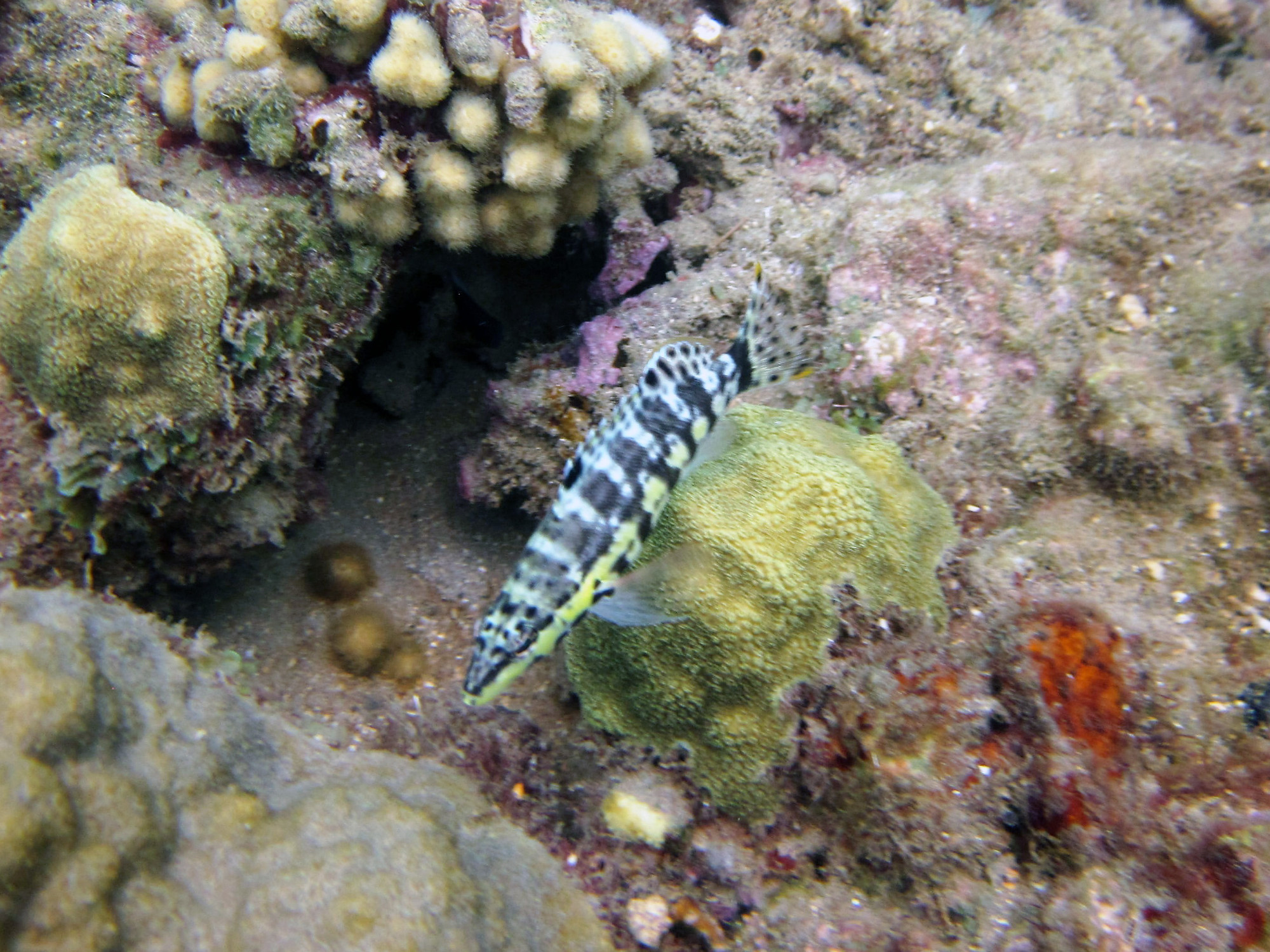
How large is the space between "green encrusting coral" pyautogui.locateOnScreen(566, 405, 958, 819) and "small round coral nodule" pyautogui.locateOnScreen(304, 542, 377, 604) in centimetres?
191

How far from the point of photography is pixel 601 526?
2.91m

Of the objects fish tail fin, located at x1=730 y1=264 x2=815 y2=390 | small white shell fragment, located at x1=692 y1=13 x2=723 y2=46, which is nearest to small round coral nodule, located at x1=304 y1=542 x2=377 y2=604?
fish tail fin, located at x1=730 y1=264 x2=815 y2=390

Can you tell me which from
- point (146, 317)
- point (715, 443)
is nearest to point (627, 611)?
point (715, 443)

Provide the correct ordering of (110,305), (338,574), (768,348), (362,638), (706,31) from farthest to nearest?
(706,31)
(338,574)
(362,638)
(768,348)
(110,305)

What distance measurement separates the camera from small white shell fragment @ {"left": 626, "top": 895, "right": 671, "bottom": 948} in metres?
2.80

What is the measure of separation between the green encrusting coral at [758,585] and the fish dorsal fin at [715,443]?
3.7 inches

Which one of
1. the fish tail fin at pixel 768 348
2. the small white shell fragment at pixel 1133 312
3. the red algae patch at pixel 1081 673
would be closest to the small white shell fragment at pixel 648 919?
the red algae patch at pixel 1081 673

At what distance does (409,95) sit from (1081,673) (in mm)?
3677

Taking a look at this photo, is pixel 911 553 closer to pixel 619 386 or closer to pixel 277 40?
pixel 619 386

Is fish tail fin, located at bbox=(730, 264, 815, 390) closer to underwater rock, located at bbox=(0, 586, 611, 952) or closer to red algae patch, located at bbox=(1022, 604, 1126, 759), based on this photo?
red algae patch, located at bbox=(1022, 604, 1126, 759)

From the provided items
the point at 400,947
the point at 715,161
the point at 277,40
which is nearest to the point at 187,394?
the point at 277,40

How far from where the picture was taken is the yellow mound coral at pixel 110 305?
8.80 ft

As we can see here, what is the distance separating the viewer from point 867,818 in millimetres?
2648

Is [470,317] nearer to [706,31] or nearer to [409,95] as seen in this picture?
[409,95]
